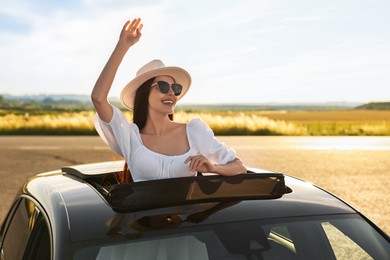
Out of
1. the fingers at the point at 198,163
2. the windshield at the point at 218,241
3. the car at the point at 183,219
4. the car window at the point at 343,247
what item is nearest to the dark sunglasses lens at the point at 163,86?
the fingers at the point at 198,163

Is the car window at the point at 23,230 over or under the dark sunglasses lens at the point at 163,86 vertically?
under

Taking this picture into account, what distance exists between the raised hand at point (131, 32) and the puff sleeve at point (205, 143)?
629 millimetres

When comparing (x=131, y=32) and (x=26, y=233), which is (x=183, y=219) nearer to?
(x=26, y=233)

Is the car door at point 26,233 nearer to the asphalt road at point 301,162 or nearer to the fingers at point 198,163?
the fingers at point 198,163

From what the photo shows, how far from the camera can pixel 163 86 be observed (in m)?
4.09

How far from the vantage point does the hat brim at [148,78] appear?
161 inches

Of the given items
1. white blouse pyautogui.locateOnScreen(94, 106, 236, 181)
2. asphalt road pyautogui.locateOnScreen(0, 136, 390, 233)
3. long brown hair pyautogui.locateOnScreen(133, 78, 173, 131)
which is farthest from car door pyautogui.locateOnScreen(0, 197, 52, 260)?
asphalt road pyautogui.locateOnScreen(0, 136, 390, 233)

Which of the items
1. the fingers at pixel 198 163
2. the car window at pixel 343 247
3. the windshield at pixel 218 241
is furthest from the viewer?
the car window at pixel 343 247

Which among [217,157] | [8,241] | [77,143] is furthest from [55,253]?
[77,143]

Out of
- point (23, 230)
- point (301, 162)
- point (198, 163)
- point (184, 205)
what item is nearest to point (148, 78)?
point (198, 163)

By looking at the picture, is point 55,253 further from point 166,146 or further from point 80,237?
point 166,146

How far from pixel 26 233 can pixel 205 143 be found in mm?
1297

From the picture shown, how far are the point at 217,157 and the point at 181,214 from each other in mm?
1396

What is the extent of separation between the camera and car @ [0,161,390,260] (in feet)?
7.41
